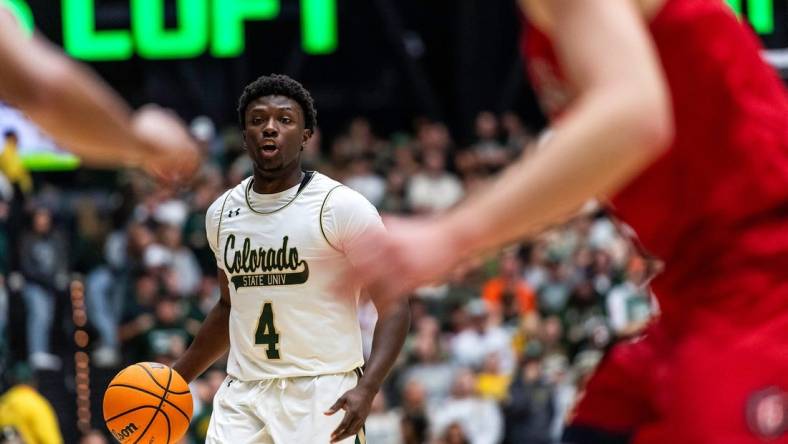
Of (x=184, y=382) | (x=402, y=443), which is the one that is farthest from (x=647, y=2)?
(x=402, y=443)

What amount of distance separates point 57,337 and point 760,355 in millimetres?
12373

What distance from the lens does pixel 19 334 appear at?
46.3 ft

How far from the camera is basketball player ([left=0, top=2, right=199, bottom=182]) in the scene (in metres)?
2.81

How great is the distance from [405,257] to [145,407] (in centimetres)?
418

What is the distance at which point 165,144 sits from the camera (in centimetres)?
316

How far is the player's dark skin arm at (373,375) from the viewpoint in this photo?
6047mm

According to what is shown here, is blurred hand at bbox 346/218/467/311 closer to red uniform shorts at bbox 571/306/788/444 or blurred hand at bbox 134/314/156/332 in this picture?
red uniform shorts at bbox 571/306/788/444

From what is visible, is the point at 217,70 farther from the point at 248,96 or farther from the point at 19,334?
the point at 248,96

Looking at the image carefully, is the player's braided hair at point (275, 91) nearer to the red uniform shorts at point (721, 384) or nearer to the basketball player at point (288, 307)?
the basketball player at point (288, 307)

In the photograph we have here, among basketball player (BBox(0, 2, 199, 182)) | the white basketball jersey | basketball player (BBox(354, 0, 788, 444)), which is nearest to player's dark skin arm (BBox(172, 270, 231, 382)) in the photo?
the white basketball jersey

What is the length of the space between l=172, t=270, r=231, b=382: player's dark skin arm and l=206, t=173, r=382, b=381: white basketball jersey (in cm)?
15

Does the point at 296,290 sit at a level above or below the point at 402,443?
above

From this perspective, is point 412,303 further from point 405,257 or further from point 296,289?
point 405,257

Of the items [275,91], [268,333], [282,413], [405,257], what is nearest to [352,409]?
[282,413]
